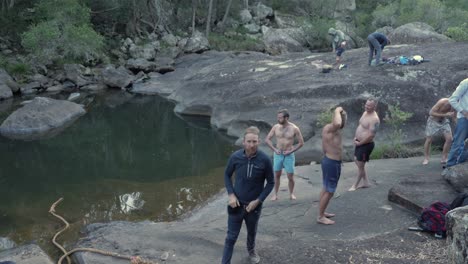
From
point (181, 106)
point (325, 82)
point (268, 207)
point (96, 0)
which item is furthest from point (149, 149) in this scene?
point (96, 0)

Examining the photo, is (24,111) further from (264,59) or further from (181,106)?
(264,59)

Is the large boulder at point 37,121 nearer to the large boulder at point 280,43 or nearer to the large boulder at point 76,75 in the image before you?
the large boulder at point 76,75

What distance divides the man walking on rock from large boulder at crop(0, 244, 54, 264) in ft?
22.0

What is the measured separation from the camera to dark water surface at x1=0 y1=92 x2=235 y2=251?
34.1 ft

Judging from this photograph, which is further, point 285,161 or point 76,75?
point 76,75

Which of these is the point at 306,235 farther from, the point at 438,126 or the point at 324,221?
the point at 438,126

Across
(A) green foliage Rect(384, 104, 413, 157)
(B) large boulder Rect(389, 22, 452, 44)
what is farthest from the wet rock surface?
(B) large boulder Rect(389, 22, 452, 44)

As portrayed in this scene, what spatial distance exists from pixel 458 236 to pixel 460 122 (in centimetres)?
501

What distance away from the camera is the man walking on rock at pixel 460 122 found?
7.65 meters

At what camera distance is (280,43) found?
38.2 metres

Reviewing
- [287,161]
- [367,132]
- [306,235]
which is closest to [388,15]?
[367,132]

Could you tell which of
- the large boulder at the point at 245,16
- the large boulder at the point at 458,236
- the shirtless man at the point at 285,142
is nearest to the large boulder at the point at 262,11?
the large boulder at the point at 245,16

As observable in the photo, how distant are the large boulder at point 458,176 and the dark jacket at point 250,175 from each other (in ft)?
12.0

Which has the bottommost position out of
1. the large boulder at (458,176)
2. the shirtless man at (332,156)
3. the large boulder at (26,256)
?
the large boulder at (26,256)
